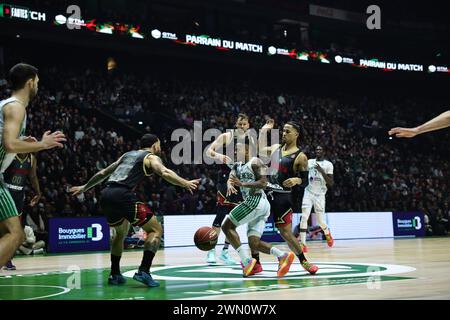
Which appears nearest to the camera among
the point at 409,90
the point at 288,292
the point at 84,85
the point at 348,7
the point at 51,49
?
the point at 288,292

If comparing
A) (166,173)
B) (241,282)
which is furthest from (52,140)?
(241,282)

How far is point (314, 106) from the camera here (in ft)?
105

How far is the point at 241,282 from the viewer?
777 cm

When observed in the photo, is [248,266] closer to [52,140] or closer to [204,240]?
Answer: [204,240]

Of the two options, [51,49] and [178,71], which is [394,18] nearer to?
[178,71]

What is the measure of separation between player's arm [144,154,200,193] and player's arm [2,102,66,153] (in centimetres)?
185

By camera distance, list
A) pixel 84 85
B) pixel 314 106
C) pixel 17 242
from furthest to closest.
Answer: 1. pixel 314 106
2. pixel 84 85
3. pixel 17 242

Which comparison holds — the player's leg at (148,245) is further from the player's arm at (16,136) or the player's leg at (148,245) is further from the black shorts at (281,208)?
Result: the player's arm at (16,136)

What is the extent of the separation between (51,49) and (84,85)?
3.77 metres

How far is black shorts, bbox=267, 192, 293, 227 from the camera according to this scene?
347 inches

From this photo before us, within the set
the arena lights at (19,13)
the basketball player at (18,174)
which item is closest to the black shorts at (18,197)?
the basketball player at (18,174)

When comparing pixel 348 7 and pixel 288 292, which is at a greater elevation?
pixel 348 7

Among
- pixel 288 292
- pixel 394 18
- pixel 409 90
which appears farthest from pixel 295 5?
pixel 288 292

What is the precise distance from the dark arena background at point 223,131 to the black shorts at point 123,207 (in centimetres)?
4
